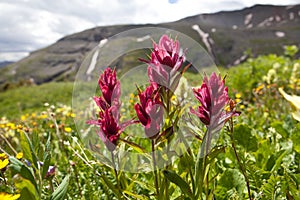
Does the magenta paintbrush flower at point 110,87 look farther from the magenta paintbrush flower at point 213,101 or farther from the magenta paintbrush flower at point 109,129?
the magenta paintbrush flower at point 213,101

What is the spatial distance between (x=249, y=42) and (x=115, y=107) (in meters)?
99.4

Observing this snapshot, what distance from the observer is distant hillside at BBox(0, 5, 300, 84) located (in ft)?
315

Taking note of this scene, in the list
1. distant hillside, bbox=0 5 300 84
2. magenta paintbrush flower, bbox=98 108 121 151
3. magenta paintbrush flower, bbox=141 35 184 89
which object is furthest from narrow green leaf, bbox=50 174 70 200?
distant hillside, bbox=0 5 300 84

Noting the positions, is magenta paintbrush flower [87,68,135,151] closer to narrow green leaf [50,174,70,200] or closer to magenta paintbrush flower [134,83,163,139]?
magenta paintbrush flower [134,83,163,139]

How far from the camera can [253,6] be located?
461ft

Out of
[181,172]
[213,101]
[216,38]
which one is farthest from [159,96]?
[216,38]

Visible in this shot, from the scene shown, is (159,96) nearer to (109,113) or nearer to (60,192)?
(109,113)

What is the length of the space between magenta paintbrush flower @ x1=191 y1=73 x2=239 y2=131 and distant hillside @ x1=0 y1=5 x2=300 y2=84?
91.2 m

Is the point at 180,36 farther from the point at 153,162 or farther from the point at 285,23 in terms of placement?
the point at 285,23

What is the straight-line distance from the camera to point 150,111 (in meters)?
1.10

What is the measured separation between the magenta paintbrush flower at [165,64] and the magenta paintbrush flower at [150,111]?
6 centimetres

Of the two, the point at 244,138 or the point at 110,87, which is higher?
the point at 110,87

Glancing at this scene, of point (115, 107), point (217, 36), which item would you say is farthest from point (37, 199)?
point (217, 36)

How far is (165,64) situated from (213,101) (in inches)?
8.8
